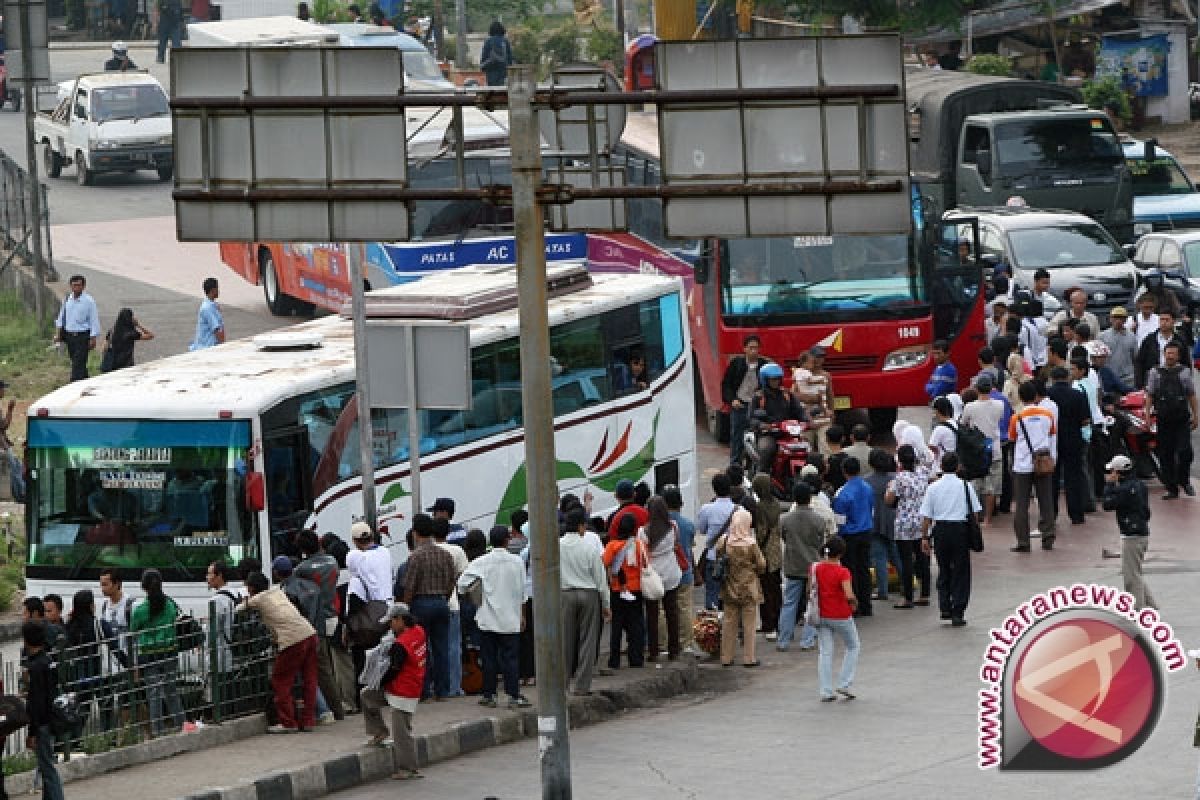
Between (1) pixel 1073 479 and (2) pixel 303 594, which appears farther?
(1) pixel 1073 479

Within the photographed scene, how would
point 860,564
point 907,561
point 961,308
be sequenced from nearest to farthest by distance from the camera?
point 860,564, point 907,561, point 961,308

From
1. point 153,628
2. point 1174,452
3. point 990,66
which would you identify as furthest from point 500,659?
point 990,66

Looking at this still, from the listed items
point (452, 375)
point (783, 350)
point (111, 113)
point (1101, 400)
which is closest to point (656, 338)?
point (783, 350)

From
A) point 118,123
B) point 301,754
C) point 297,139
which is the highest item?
point 118,123

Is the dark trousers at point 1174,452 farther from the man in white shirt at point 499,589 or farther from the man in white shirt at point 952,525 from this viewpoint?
the man in white shirt at point 499,589

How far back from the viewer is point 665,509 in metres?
19.1

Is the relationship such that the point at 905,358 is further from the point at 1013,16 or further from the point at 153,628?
the point at 1013,16

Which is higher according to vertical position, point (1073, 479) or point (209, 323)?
point (209, 323)

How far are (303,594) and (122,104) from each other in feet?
96.9

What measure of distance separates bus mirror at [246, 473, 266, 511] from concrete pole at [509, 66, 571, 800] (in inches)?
233

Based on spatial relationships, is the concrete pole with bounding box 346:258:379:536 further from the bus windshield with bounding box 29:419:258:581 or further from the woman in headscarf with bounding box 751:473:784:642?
the woman in headscarf with bounding box 751:473:784:642

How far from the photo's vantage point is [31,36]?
3300 centimetres

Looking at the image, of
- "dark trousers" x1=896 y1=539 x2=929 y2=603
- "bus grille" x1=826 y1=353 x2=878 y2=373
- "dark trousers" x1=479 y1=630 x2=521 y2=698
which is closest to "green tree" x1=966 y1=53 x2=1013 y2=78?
"bus grille" x1=826 y1=353 x2=878 y2=373

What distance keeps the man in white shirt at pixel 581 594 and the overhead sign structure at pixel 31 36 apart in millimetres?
17642
